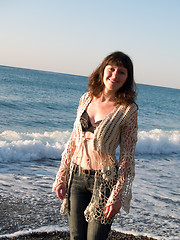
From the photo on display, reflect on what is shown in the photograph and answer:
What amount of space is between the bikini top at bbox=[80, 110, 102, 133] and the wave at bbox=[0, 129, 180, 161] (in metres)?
6.73

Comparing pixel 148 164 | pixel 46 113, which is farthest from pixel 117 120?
pixel 46 113

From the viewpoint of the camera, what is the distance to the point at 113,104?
8.70ft

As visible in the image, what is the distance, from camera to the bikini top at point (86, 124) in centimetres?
259

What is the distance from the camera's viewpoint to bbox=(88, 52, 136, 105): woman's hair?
8.46 feet

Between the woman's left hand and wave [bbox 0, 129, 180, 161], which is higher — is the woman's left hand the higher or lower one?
the higher one

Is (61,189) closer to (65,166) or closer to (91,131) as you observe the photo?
(65,166)

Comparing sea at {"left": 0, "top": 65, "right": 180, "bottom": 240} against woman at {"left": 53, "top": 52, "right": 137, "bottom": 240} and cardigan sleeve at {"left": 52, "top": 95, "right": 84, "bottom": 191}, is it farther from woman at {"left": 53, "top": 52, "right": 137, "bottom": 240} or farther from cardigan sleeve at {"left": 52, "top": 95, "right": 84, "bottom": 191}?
woman at {"left": 53, "top": 52, "right": 137, "bottom": 240}

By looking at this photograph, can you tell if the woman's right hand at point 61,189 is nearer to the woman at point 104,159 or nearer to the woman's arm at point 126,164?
the woman at point 104,159

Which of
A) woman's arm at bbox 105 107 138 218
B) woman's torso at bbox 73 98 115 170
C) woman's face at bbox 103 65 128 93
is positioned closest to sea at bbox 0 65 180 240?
woman's torso at bbox 73 98 115 170

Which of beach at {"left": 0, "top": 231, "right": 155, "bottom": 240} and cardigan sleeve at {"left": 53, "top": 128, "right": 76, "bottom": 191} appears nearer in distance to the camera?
cardigan sleeve at {"left": 53, "top": 128, "right": 76, "bottom": 191}

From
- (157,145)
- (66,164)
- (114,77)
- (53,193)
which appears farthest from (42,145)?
(114,77)

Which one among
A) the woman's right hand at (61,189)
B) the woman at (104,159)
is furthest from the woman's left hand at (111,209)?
the woman's right hand at (61,189)

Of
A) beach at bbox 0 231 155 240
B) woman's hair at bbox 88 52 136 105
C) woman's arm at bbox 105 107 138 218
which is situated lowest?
beach at bbox 0 231 155 240

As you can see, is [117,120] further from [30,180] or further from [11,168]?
[11,168]
